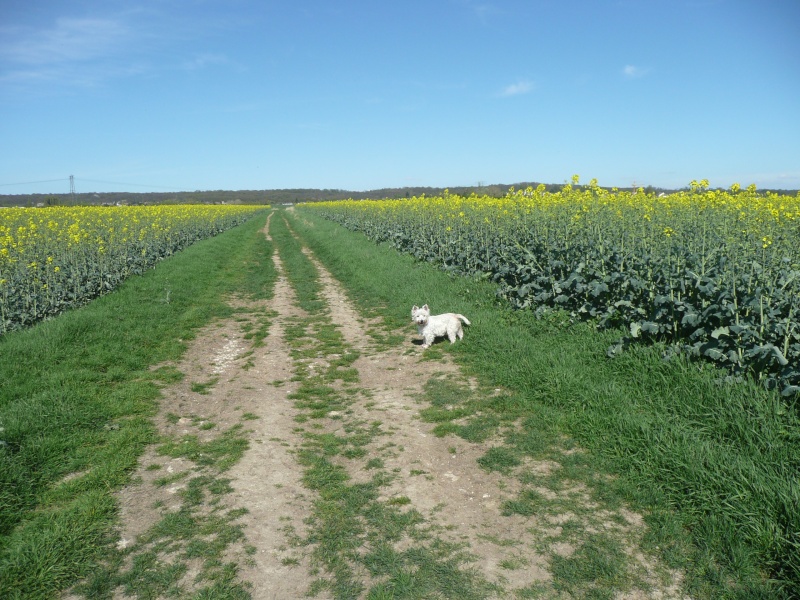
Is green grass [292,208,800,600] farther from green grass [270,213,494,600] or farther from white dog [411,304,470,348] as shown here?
green grass [270,213,494,600]

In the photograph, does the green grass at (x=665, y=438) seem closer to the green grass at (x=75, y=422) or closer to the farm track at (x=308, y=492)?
the farm track at (x=308, y=492)

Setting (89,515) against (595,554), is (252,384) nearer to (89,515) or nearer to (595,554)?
(89,515)

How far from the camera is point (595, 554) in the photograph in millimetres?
4156

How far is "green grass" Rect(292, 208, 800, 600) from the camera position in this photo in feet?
13.2

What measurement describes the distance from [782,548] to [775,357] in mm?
2683

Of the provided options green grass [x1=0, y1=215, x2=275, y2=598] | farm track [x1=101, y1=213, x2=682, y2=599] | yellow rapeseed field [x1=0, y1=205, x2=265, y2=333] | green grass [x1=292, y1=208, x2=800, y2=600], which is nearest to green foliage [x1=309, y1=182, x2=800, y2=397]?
green grass [x1=292, y1=208, x2=800, y2=600]

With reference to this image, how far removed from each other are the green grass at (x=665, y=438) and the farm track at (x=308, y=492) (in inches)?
11.3

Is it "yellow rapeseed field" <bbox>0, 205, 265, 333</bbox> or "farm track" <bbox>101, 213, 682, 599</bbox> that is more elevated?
"yellow rapeseed field" <bbox>0, 205, 265, 333</bbox>

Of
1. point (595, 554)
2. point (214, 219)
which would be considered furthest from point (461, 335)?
point (214, 219)

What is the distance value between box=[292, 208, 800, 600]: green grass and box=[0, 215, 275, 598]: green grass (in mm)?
3681

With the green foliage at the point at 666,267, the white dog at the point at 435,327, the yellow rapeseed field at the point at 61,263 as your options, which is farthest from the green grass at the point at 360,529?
the yellow rapeseed field at the point at 61,263

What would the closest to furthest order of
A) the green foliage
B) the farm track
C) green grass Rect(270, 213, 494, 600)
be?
green grass Rect(270, 213, 494, 600), the farm track, the green foliage

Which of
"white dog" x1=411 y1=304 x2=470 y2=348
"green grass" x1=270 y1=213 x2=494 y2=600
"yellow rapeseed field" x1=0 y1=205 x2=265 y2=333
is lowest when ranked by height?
"green grass" x1=270 y1=213 x2=494 y2=600

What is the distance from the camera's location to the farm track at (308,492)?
405cm
